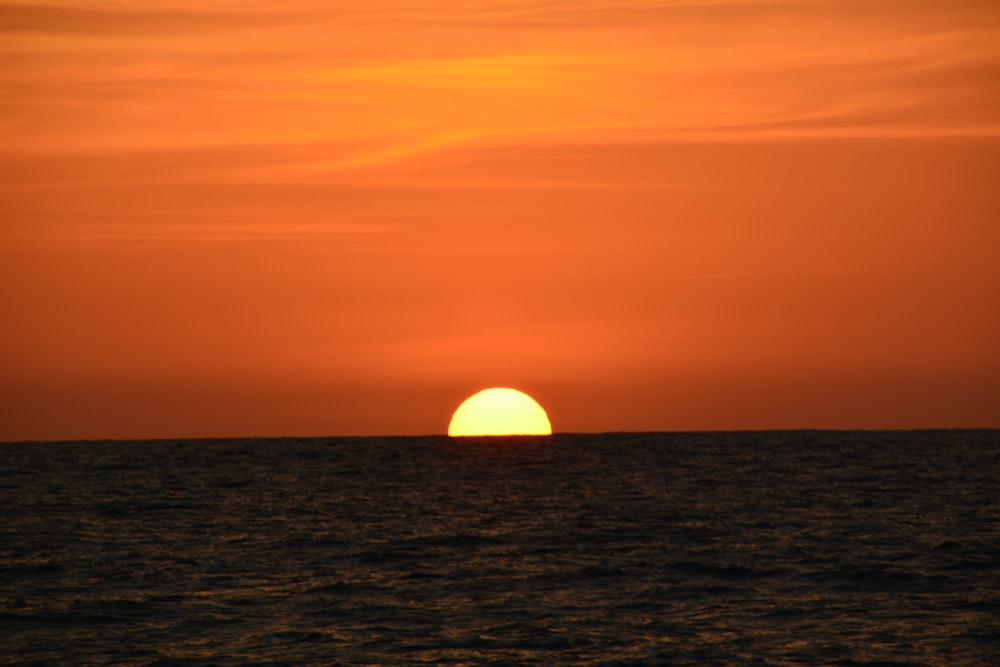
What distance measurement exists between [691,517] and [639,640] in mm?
25623

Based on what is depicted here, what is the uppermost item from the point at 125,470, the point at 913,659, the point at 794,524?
the point at 125,470

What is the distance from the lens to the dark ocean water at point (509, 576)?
1069 inches

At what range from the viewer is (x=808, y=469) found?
91.2 meters

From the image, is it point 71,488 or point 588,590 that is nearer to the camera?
point 588,590

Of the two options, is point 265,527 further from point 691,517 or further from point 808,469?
point 808,469

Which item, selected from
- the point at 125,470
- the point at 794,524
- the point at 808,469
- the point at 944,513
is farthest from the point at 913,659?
the point at 125,470

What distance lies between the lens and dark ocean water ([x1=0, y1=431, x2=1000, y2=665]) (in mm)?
27156

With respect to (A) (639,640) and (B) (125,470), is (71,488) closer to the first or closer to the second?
(B) (125,470)

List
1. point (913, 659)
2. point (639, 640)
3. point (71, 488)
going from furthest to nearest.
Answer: point (71, 488) → point (639, 640) → point (913, 659)

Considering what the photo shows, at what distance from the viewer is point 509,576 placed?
36.3 metres

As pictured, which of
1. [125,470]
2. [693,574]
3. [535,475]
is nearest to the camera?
[693,574]

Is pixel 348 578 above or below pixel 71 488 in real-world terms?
below

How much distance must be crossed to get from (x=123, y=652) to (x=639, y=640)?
429 inches

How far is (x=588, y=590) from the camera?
111 ft
